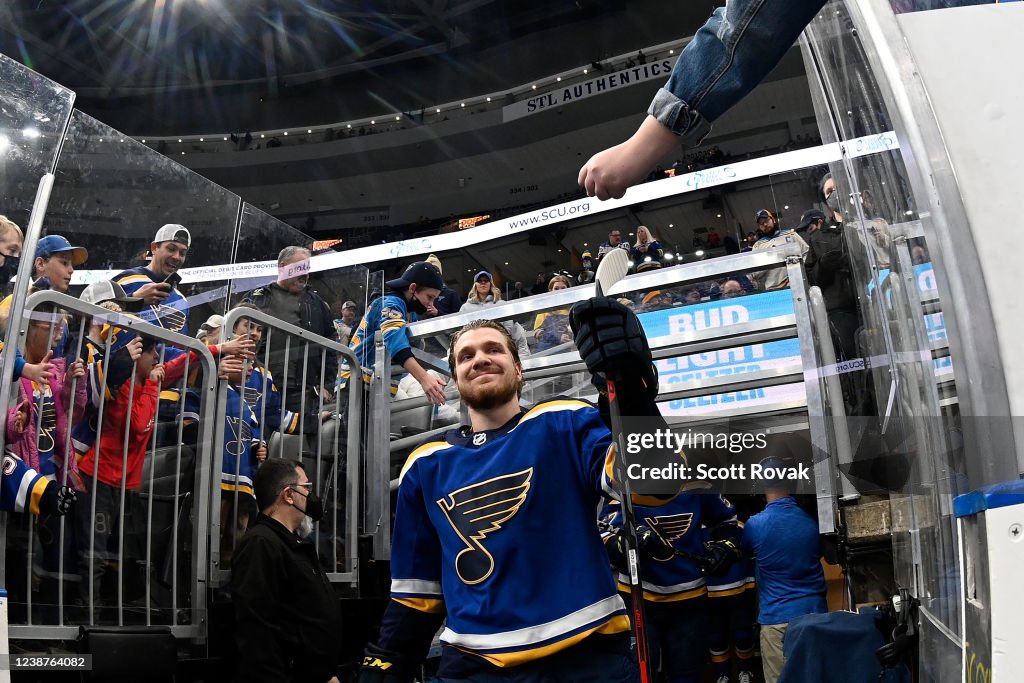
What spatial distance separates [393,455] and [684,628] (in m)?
1.43

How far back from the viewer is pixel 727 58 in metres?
A: 0.77

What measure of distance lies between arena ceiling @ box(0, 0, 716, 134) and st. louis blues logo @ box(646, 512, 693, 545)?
12.8 metres

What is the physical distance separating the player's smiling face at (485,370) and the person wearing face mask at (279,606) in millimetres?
1111

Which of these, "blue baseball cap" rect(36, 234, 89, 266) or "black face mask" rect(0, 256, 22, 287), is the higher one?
"blue baseball cap" rect(36, 234, 89, 266)

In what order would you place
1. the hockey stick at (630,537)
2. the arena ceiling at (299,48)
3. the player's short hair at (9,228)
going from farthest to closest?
the arena ceiling at (299,48)
the player's short hair at (9,228)
the hockey stick at (630,537)

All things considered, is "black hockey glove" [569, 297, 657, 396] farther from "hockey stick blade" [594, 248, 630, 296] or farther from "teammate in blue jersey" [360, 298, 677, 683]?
"hockey stick blade" [594, 248, 630, 296]

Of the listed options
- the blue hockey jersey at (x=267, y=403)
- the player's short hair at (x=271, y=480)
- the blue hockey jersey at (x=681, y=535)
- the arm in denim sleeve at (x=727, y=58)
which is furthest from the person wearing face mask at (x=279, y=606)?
the arm in denim sleeve at (x=727, y=58)

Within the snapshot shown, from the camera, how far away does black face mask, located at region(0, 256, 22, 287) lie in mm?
2295

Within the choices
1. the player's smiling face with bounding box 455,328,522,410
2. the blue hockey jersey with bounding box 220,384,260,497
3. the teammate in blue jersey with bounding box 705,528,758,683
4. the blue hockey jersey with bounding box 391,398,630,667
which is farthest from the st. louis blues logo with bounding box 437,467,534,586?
the teammate in blue jersey with bounding box 705,528,758,683

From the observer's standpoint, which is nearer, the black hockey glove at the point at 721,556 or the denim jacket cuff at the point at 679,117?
the denim jacket cuff at the point at 679,117

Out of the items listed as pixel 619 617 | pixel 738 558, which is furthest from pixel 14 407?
pixel 738 558

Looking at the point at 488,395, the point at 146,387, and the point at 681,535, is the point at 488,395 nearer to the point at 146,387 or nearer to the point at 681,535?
the point at 146,387

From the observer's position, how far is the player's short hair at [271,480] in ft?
9.27

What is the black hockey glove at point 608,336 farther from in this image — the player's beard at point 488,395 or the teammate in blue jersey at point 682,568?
the teammate in blue jersey at point 682,568
